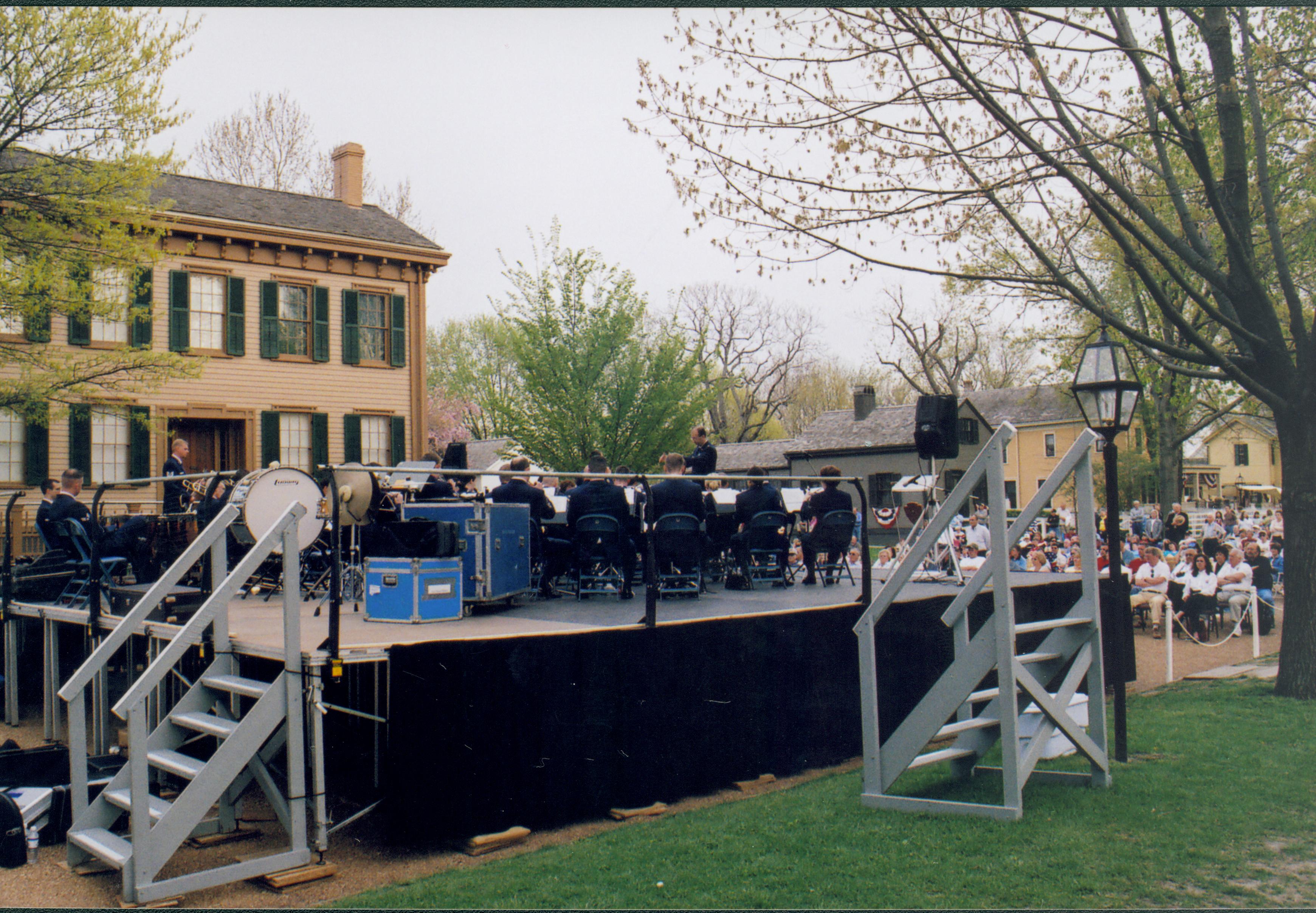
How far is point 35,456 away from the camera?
63.7ft

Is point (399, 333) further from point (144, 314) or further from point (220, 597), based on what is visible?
point (220, 597)

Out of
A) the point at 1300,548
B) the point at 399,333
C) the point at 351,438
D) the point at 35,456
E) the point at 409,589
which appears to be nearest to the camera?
the point at 409,589

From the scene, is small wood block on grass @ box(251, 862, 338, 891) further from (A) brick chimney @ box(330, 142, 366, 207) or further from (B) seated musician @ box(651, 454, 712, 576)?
(A) brick chimney @ box(330, 142, 366, 207)

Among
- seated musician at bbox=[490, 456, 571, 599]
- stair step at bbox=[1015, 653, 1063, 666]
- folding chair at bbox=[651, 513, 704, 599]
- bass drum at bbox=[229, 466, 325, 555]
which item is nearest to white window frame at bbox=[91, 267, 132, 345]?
seated musician at bbox=[490, 456, 571, 599]

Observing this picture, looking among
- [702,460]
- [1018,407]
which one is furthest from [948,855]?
[1018,407]

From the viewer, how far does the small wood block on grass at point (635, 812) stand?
22.0 ft

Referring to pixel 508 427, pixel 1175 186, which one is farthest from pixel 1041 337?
pixel 1175 186

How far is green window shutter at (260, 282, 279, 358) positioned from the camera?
2252 centimetres

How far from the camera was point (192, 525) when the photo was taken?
11.1m

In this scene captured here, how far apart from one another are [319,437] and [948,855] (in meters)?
20.3

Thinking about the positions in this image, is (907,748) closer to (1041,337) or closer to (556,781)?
(556,781)

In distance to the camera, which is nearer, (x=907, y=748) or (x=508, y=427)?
(x=907, y=748)

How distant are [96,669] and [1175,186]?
9.99 metres

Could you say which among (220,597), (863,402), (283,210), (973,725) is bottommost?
(973,725)
